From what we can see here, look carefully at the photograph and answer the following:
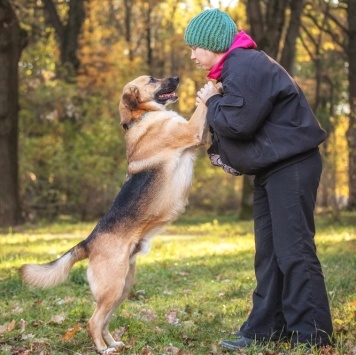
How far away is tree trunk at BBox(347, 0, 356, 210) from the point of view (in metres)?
15.0

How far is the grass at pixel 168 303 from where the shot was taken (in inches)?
212

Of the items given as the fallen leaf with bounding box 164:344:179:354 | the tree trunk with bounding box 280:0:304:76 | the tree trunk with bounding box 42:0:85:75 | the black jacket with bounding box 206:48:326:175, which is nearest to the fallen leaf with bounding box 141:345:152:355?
the fallen leaf with bounding box 164:344:179:354

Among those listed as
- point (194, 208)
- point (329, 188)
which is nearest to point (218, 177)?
point (194, 208)

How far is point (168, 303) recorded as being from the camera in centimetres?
696

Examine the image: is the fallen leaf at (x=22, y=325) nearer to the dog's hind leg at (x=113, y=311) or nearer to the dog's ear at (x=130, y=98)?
the dog's hind leg at (x=113, y=311)

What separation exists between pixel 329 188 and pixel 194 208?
11.0 m

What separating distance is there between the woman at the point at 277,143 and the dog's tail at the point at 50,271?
4.46ft

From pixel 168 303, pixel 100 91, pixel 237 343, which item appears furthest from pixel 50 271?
pixel 100 91

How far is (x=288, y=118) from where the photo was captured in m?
4.75

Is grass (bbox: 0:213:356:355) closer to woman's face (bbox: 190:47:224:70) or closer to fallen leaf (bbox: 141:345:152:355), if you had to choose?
fallen leaf (bbox: 141:345:152:355)

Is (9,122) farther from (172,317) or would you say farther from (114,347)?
(114,347)

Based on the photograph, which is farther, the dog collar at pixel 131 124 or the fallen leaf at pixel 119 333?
the dog collar at pixel 131 124

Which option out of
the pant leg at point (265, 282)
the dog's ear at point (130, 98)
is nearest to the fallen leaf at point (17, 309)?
the dog's ear at point (130, 98)

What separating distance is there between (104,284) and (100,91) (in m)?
19.4
